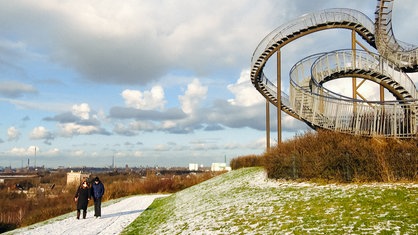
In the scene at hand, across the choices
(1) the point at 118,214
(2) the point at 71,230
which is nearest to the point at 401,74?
(1) the point at 118,214

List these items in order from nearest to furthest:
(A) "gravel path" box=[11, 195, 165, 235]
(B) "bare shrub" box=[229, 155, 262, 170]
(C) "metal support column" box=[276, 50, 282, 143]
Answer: (A) "gravel path" box=[11, 195, 165, 235], (C) "metal support column" box=[276, 50, 282, 143], (B) "bare shrub" box=[229, 155, 262, 170]

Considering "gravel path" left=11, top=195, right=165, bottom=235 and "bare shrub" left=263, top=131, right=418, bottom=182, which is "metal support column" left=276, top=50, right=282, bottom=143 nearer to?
"bare shrub" left=263, top=131, right=418, bottom=182

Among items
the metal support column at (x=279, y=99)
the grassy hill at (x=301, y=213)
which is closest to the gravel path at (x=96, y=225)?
the grassy hill at (x=301, y=213)

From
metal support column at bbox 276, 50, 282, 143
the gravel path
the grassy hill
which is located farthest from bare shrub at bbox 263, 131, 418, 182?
metal support column at bbox 276, 50, 282, 143

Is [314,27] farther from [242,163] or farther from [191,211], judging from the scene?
[191,211]

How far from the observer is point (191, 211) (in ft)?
53.1

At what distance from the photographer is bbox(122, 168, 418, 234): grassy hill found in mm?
10086

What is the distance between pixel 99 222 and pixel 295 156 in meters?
9.34

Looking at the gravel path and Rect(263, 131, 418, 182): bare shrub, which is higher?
Rect(263, 131, 418, 182): bare shrub

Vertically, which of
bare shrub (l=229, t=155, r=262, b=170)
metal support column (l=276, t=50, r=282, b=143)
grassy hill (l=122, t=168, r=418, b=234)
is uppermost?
metal support column (l=276, t=50, r=282, b=143)

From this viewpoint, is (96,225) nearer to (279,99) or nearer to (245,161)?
(279,99)

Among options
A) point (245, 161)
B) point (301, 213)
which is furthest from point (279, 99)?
point (301, 213)

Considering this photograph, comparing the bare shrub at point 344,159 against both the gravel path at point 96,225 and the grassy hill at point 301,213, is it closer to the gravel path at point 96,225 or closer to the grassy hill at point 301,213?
the grassy hill at point 301,213

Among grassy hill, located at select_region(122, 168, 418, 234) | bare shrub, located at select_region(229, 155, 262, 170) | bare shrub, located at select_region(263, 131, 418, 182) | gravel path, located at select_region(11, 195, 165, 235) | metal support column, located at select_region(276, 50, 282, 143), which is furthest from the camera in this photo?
bare shrub, located at select_region(229, 155, 262, 170)
